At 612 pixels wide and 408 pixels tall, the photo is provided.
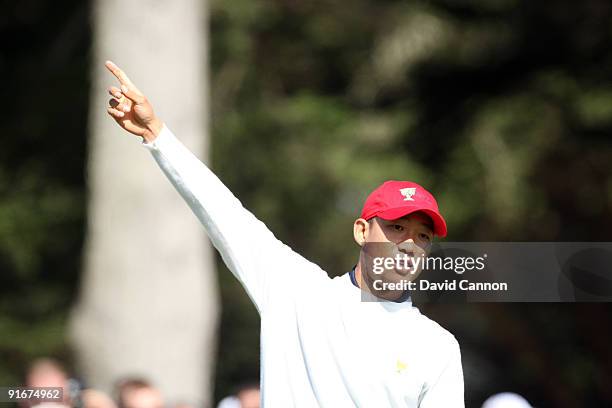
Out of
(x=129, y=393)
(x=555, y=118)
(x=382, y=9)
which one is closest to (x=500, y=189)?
(x=555, y=118)

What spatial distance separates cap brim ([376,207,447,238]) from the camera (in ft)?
12.1

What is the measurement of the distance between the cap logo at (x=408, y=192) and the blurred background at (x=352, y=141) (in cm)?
820

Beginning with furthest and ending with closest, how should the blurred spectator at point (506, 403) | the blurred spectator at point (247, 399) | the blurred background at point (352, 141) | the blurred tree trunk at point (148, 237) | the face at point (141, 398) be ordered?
the blurred background at point (352, 141)
the blurred tree trunk at point (148, 237)
the blurred spectator at point (247, 399)
the face at point (141, 398)
the blurred spectator at point (506, 403)

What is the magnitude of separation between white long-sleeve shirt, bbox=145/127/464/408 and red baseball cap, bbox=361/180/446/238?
236mm

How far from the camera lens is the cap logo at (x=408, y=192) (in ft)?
12.1

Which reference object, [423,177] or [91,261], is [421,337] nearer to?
[91,261]

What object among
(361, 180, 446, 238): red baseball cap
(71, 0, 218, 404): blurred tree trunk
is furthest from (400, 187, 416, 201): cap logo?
(71, 0, 218, 404): blurred tree trunk

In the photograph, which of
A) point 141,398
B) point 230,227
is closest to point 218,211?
point 230,227

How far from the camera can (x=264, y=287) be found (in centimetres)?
376

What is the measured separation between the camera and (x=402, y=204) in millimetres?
3688

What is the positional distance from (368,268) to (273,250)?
0.28 m

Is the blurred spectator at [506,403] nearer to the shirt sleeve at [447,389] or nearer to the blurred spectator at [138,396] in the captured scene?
the blurred spectator at [138,396]

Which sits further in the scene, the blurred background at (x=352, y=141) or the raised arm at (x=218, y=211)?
the blurred background at (x=352, y=141)

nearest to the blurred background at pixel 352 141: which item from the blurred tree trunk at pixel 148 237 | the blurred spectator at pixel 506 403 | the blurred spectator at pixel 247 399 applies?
the blurred tree trunk at pixel 148 237
